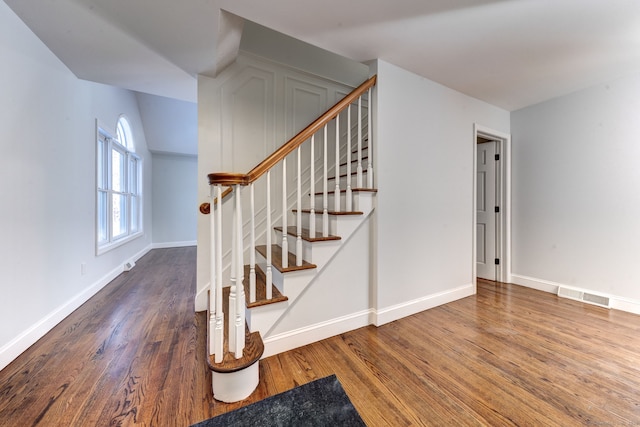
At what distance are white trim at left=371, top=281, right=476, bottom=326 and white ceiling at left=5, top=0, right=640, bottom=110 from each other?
6.93 feet

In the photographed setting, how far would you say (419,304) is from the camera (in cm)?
233

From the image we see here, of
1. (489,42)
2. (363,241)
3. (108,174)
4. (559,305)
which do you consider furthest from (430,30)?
(108,174)

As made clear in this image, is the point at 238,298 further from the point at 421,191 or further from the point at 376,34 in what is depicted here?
the point at 376,34

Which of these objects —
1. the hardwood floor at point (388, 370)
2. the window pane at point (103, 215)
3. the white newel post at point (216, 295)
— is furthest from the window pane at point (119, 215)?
the white newel post at point (216, 295)

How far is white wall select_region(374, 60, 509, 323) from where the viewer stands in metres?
2.12

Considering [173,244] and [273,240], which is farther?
[173,244]

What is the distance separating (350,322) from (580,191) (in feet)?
9.28

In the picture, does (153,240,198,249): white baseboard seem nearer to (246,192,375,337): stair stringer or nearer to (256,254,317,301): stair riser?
(246,192,375,337): stair stringer

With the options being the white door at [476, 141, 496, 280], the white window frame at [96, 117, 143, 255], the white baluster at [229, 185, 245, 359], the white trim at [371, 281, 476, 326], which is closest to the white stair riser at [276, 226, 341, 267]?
the white baluster at [229, 185, 245, 359]

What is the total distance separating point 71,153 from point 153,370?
217cm

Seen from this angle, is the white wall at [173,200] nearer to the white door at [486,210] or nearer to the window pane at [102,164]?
the window pane at [102,164]

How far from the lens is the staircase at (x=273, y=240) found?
51.6 inches

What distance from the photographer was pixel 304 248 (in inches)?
75.2

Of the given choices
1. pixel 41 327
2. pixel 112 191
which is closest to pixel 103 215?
pixel 112 191
